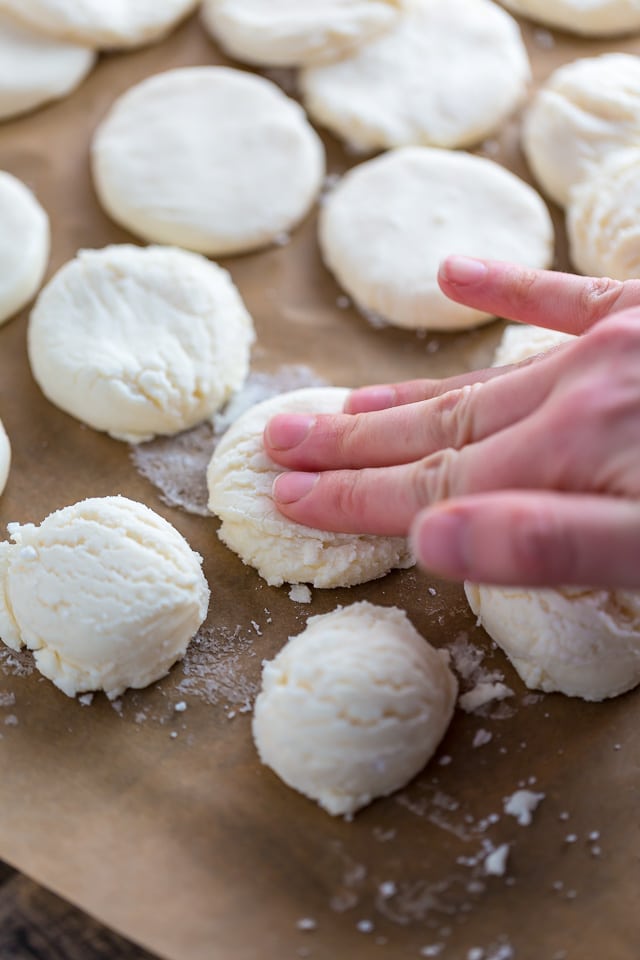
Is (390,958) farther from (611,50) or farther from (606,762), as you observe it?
(611,50)

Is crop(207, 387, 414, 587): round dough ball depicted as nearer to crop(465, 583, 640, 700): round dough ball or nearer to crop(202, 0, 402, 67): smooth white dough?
crop(465, 583, 640, 700): round dough ball

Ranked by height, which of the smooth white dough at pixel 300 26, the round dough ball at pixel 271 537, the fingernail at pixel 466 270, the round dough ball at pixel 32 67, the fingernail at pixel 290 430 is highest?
the round dough ball at pixel 32 67

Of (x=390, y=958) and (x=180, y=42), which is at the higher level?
(x=180, y=42)

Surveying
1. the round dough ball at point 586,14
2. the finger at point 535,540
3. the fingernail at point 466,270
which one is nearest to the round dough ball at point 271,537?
the fingernail at point 466,270

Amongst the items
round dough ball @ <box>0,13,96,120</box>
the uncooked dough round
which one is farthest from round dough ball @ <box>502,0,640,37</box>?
the uncooked dough round

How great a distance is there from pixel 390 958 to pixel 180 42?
7.04ft

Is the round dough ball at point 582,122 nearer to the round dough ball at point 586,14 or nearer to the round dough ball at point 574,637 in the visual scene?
the round dough ball at point 586,14

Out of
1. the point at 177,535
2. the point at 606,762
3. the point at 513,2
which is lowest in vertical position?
the point at 606,762

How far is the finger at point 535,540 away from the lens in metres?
1.09

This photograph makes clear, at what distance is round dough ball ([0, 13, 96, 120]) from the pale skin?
116 centimetres

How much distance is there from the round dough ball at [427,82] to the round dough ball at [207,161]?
0.11 metres

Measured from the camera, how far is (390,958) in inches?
52.3

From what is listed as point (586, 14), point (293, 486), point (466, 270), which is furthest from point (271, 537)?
point (586, 14)

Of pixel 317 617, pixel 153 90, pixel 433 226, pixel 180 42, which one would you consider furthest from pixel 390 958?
pixel 180 42
